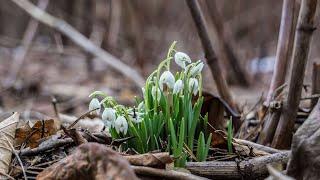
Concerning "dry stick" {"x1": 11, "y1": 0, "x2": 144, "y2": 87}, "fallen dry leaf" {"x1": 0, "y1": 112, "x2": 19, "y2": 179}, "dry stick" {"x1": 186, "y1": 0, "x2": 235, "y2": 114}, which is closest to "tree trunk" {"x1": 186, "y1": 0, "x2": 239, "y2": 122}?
"dry stick" {"x1": 186, "y1": 0, "x2": 235, "y2": 114}

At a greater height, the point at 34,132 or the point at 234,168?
the point at 34,132

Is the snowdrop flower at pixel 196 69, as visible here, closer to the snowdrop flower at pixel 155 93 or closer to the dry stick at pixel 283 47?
the snowdrop flower at pixel 155 93

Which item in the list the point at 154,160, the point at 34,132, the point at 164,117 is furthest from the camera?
the point at 34,132

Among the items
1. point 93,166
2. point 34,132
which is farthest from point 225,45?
point 93,166

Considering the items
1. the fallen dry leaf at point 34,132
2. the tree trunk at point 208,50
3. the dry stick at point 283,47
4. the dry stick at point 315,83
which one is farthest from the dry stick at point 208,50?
the fallen dry leaf at point 34,132

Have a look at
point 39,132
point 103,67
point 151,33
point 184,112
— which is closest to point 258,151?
point 184,112

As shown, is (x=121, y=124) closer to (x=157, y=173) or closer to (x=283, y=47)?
(x=157, y=173)

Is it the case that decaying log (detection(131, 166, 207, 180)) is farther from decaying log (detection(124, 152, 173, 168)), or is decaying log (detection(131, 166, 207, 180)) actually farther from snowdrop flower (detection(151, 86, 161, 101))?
snowdrop flower (detection(151, 86, 161, 101))
